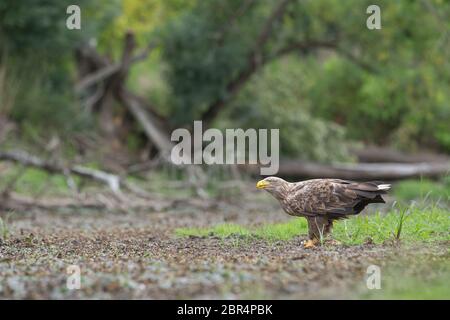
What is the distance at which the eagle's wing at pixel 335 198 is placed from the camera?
8828 mm

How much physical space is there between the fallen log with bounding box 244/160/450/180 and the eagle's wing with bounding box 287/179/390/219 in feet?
52.3

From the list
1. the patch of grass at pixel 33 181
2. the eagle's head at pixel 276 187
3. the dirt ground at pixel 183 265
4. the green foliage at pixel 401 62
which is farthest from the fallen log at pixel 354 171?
the eagle's head at pixel 276 187

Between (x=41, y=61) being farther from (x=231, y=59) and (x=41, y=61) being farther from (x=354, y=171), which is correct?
(x=354, y=171)

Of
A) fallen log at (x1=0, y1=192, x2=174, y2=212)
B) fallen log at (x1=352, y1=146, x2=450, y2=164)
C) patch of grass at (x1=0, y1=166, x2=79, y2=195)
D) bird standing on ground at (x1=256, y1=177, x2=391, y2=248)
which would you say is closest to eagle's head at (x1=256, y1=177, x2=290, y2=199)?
bird standing on ground at (x1=256, y1=177, x2=391, y2=248)

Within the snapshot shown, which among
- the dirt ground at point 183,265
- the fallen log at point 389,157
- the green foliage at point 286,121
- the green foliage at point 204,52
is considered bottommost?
the dirt ground at point 183,265

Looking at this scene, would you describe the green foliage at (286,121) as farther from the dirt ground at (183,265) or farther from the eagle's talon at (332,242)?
the eagle's talon at (332,242)

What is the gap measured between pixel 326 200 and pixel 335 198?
0.11 meters

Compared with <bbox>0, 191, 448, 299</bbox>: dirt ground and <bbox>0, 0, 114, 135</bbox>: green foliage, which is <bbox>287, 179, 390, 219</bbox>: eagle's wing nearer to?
<bbox>0, 191, 448, 299</bbox>: dirt ground

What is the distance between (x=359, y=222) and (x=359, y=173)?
1531 cm

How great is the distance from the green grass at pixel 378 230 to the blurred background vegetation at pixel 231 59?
1223 cm

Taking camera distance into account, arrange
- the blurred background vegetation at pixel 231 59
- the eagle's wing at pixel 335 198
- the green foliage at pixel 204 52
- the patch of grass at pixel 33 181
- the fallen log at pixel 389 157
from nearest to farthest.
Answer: the eagle's wing at pixel 335 198 < the patch of grass at pixel 33 181 < the blurred background vegetation at pixel 231 59 < the green foliage at pixel 204 52 < the fallen log at pixel 389 157

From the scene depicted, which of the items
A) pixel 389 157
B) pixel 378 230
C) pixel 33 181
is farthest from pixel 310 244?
pixel 389 157

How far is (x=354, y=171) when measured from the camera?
2508 cm

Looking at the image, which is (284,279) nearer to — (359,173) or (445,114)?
(359,173)
